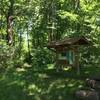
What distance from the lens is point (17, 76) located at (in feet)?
57.8

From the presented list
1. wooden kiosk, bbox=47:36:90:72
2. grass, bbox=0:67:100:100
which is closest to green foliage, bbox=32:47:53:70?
wooden kiosk, bbox=47:36:90:72

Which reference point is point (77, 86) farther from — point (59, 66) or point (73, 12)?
point (73, 12)

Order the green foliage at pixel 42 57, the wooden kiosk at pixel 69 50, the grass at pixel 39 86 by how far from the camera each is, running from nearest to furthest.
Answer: the grass at pixel 39 86 < the wooden kiosk at pixel 69 50 < the green foliage at pixel 42 57

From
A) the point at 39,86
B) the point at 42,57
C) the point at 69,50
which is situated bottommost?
the point at 42,57

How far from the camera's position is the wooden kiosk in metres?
17.5

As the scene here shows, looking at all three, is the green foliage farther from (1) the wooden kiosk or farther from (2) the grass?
(2) the grass

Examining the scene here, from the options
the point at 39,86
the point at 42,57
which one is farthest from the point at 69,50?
the point at 42,57

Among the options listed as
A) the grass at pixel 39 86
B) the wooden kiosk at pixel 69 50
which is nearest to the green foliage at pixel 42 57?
the wooden kiosk at pixel 69 50

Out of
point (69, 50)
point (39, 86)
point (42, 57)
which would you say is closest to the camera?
point (39, 86)

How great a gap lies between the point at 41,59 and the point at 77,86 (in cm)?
1063

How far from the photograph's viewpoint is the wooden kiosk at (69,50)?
17.5m

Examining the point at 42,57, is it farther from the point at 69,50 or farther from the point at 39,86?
the point at 39,86

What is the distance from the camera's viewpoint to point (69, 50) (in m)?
18.3

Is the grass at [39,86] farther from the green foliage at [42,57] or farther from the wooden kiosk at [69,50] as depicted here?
the green foliage at [42,57]
